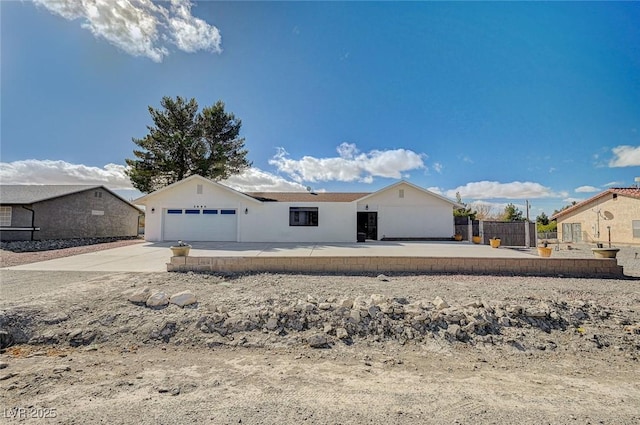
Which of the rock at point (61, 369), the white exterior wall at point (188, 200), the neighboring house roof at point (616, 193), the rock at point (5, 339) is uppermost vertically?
the neighboring house roof at point (616, 193)

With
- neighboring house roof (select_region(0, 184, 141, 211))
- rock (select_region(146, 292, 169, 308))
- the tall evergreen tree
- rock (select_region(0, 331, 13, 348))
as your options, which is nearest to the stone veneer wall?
rock (select_region(146, 292, 169, 308))

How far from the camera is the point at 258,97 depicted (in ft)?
44.7

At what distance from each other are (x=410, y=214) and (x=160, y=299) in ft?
52.4

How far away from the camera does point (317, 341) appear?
14.2 ft

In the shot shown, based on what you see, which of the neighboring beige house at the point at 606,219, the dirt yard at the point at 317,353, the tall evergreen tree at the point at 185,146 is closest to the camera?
the dirt yard at the point at 317,353

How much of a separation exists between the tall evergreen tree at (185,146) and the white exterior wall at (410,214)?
526 inches

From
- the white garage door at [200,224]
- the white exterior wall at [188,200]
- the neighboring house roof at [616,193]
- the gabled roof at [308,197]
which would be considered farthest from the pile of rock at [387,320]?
the neighboring house roof at [616,193]

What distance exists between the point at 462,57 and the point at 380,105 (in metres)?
4.21

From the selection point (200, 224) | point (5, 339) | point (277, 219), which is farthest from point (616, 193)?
point (5, 339)

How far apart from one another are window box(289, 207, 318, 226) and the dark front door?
360cm

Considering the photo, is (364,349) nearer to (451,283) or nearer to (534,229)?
(451,283)

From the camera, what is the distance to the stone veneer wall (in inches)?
318

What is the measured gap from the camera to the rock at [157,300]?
5312 millimetres

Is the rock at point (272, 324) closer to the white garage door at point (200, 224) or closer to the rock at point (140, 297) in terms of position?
the rock at point (140, 297)
